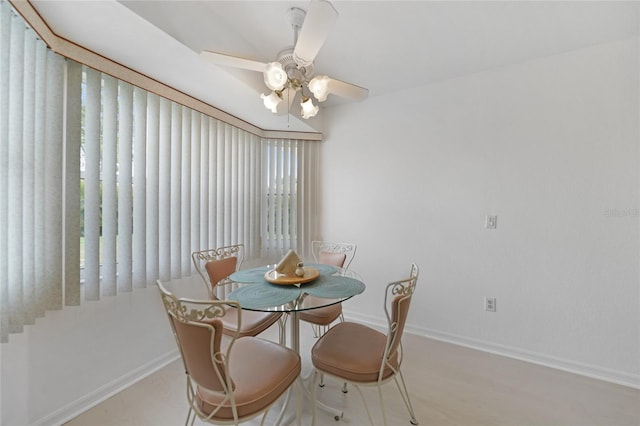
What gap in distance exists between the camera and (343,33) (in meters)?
1.97

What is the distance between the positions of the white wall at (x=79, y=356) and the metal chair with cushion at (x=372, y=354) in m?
1.47

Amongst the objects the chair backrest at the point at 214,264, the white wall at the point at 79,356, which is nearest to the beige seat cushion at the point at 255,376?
the chair backrest at the point at 214,264

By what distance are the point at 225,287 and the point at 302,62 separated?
5.17 feet

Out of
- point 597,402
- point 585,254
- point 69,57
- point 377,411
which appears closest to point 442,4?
point 585,254

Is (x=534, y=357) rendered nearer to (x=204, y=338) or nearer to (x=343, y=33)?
(x=204, y=338)

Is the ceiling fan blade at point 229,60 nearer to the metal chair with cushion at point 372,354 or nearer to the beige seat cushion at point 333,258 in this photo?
the metal chair with cushion at point 372,354

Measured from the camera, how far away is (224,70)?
1889 mm

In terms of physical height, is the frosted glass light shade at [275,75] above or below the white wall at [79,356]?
above

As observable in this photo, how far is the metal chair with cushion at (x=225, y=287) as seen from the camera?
5.94 ft

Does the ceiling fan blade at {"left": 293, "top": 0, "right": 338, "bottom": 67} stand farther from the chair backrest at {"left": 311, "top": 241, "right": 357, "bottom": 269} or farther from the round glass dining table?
the chair backrest at {"left": 311, "top": 241, "right": 357, "bottom": 269}

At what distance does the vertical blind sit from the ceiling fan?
2.85 feet

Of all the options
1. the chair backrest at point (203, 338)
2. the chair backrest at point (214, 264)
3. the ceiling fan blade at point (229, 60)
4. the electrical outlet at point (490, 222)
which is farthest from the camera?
the electrical outlet at point (490, 222)

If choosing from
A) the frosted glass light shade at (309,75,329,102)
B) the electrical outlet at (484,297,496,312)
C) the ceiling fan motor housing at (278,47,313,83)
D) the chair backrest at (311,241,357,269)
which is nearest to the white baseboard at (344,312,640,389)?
the electrical outlet at (484,297,496,312)

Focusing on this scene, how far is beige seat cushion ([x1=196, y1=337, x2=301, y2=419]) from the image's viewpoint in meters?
1.10
